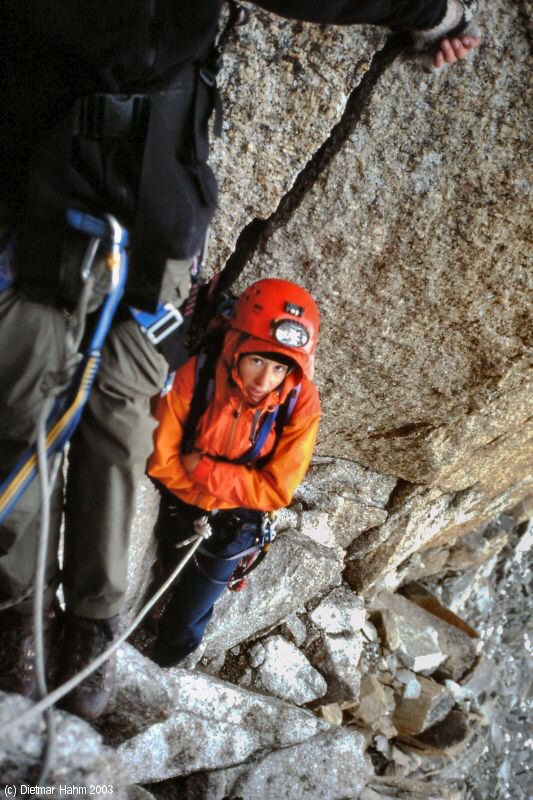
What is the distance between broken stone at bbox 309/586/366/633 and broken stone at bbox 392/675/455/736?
2484 millimetres

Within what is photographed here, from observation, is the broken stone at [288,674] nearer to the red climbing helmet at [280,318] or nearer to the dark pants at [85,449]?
the red climbing helmet at [280,318]

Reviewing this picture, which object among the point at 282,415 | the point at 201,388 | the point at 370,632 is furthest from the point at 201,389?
the point at 370,632

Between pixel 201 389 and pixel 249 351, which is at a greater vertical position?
pixel 249 351

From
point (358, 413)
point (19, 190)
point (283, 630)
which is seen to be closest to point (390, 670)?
point (283, 630)

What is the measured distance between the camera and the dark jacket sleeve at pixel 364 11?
2.26 meters

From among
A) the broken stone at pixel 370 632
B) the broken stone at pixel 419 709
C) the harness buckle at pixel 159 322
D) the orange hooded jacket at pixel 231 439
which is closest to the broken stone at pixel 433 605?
the broken stone at pixel 419 709

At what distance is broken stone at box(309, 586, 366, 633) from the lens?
6277 mm

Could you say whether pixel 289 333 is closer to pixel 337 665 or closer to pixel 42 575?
pixel 42 575

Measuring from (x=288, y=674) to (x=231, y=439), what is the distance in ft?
10.5

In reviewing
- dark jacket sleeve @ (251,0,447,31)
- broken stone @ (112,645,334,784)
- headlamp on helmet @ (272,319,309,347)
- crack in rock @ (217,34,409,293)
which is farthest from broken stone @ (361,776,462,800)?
dark jacket sleeve @ (251,0,447,31)

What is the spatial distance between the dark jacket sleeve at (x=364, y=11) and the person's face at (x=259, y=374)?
157cm

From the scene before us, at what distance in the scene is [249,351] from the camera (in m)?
3.40

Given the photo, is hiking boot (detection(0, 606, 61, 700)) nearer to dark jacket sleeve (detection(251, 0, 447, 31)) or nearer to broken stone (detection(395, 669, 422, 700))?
dark jacket sleeve (detection(251, 0, 447, 31))

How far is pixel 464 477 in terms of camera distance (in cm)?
642
